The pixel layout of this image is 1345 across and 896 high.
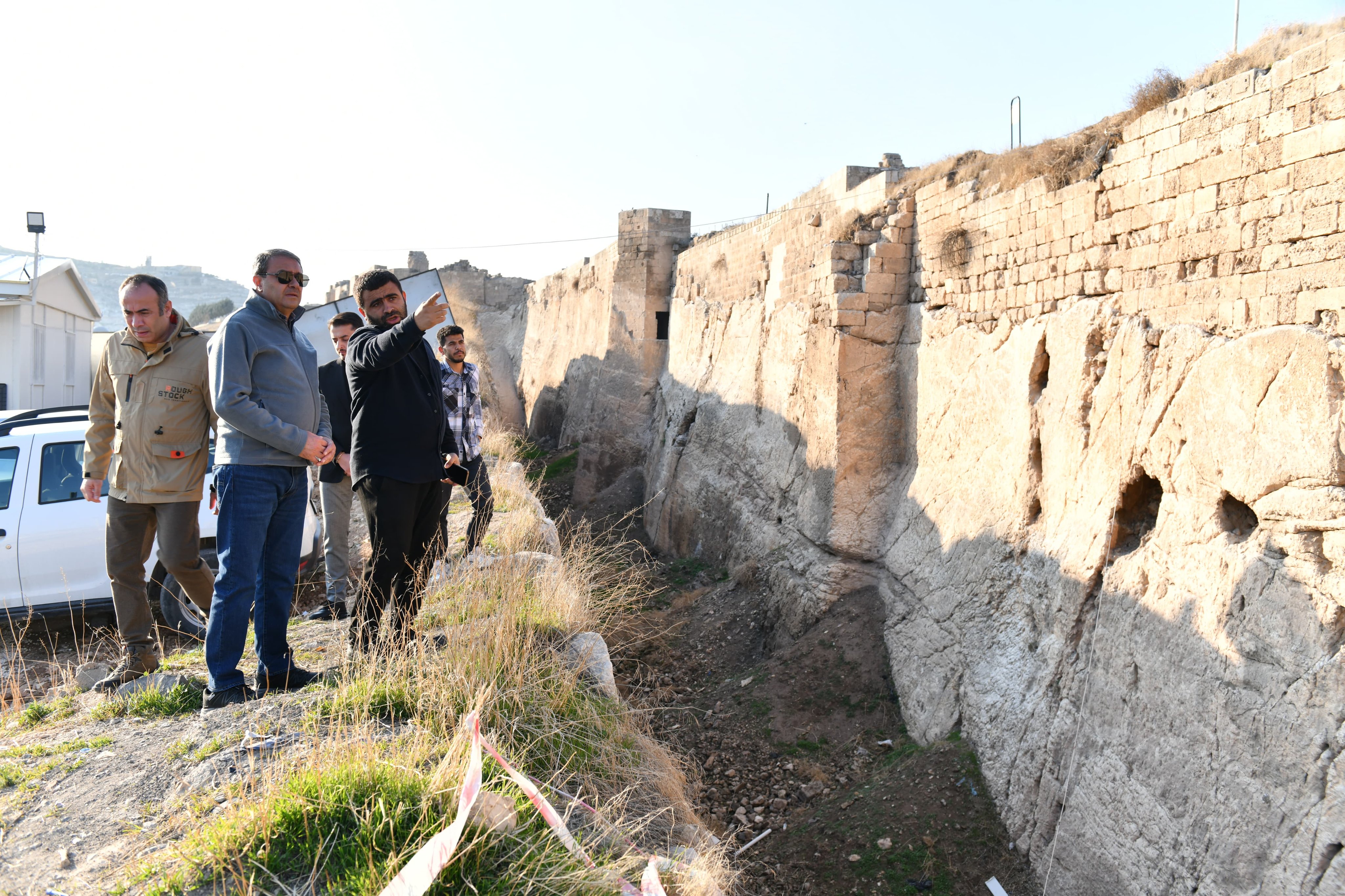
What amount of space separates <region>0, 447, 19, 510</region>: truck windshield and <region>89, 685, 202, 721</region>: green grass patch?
10.6ft

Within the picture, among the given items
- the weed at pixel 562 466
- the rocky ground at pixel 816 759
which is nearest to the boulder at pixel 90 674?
the rocky ground at pixel 816 759

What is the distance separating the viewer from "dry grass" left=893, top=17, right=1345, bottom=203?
129 inches

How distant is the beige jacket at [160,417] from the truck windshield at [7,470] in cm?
278

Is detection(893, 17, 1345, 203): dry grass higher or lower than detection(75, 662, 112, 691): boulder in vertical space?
higher

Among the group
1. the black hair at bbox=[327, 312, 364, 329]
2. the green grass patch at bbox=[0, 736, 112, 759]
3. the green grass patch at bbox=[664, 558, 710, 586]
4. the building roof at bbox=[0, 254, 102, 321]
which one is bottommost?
the green grass patch at bbox=[664, 558, 710, 586]

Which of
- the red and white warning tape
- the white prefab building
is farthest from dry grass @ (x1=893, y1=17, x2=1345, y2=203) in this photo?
the white prefab building

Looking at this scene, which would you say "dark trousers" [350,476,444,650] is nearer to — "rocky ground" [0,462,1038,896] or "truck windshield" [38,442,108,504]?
"rocky ground" [0,462,1038,896]

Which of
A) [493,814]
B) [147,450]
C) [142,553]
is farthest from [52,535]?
[493,814]

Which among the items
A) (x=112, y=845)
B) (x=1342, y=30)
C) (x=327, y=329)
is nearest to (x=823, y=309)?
(x=1342, y=30)

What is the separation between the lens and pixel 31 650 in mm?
5891

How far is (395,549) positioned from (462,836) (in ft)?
5.66

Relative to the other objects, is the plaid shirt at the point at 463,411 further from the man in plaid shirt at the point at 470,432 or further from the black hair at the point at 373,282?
the black hair at the point at 373,282

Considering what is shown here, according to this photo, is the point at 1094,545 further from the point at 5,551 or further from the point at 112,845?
the point at 5,551

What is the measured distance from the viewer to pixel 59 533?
5.88m
